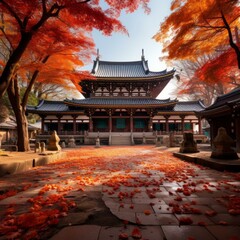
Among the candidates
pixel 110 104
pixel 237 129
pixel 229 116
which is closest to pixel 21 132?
pixel 110 104

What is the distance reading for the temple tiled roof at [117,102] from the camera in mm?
23438

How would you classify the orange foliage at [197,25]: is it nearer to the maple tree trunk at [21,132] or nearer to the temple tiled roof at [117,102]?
the maple tree trunk at [21,132]

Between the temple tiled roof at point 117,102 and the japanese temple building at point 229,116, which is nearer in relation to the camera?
the japanese temple building at point 229,116

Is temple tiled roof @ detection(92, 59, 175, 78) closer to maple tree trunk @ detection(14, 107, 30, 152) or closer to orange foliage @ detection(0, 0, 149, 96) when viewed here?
orange foliage @ detection(0, 0, 149, 96)

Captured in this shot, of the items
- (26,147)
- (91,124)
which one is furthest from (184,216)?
(91,124)

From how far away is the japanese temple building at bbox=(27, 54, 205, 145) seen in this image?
24.3m

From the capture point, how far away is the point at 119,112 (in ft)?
86.7

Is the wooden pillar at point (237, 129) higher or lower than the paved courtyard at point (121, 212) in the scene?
higher

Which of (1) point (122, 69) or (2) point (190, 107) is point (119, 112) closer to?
(1) point (122, 69)

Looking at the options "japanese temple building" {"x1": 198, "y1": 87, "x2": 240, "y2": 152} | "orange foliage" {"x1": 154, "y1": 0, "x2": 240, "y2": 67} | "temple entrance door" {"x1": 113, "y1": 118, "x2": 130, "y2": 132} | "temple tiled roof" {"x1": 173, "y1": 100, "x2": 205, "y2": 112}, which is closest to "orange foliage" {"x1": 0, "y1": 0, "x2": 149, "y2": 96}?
"orange foliage" {"x1": 154, "y1": 0, "x2": 240, "y2": 67}

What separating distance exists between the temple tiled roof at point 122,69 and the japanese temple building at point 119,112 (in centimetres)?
30

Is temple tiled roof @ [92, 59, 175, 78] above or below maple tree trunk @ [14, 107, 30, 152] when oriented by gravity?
above

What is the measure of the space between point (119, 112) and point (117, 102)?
2033 mm

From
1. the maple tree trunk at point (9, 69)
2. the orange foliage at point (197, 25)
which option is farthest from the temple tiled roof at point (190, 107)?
the maple tree trunk at point (9, 69)
